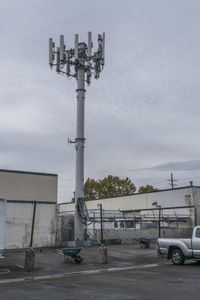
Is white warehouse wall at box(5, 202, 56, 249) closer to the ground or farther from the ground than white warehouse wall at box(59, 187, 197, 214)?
closer to the ground

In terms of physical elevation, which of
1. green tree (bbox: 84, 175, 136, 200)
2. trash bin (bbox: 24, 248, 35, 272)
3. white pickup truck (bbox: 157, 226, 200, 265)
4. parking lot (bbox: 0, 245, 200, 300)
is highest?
green tree (bbox: 84, 175, 136, 200)

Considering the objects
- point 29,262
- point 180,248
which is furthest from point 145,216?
point 29,262

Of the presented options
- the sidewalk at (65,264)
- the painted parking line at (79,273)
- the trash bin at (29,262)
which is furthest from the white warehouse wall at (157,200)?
the trash bin at (29,262)

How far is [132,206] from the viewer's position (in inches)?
2121

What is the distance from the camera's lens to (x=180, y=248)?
20531 millimetres

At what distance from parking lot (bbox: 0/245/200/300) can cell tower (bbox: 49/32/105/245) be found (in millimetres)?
8245

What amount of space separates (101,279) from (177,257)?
575 centimetres

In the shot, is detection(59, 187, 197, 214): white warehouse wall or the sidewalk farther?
detection(59, 187, 197, 214): white warehouse wall

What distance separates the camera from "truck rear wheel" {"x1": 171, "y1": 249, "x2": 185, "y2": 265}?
806 inches

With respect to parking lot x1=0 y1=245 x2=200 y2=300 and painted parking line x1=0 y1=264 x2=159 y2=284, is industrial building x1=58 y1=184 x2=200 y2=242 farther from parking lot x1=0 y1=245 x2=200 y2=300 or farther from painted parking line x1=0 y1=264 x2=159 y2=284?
painted parking line x1=0 y1=264 x2=159 y2=284

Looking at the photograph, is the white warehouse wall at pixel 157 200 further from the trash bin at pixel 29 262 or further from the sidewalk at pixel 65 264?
the trash bin at pixel 29 262

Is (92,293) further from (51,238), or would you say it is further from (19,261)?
(51,238)

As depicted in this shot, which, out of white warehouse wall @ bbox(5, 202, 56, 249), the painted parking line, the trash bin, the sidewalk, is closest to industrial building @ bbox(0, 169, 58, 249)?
white warehouse wall @ bbox(5, 202, 56, 249)

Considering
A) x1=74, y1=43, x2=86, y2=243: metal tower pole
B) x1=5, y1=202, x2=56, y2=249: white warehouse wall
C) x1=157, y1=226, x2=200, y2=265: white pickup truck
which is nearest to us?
x1=157, y1=226, x2=200, y2=265: white pickup truck
